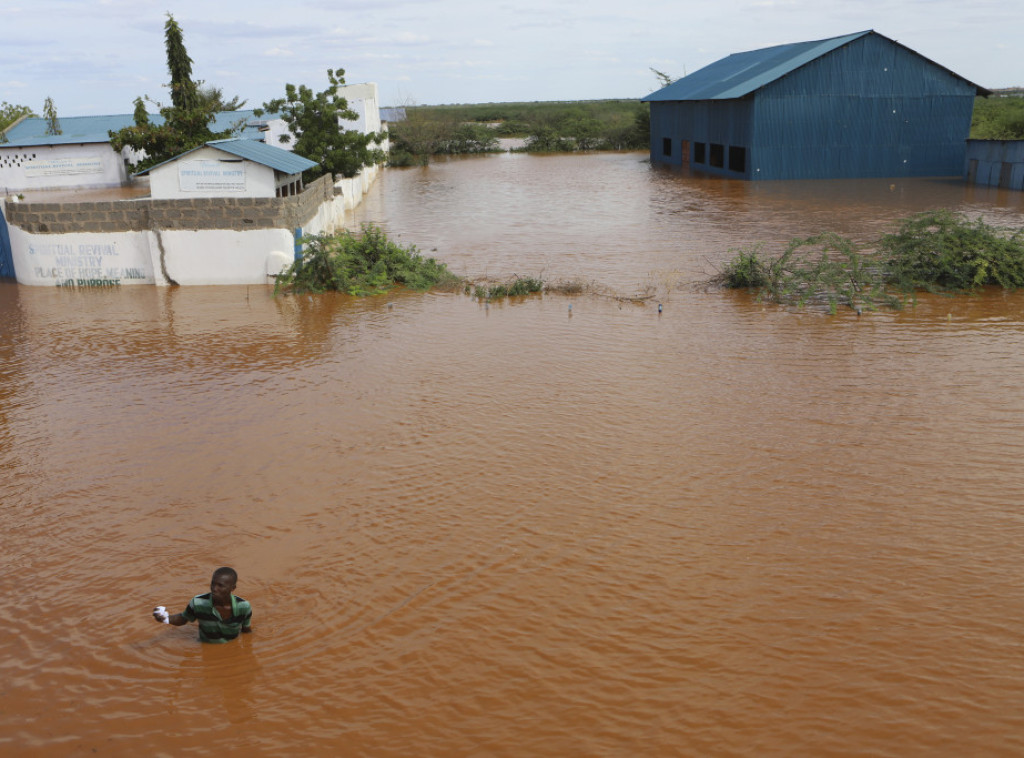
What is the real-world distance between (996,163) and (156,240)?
33886mm

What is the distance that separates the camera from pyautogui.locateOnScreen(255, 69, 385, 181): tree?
2895 cm

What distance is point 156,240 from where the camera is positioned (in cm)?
1942

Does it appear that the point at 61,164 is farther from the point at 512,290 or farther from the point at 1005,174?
the point at 1005,174

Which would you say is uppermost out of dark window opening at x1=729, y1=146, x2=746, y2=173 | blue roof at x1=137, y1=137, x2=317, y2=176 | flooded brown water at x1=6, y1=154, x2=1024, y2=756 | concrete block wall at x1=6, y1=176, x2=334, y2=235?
dark window opening at x1=729, y1=146, x2=746, y2=173

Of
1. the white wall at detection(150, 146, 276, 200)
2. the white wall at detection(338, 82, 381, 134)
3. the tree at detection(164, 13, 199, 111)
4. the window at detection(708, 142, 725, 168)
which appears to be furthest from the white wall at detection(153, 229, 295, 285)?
the white wall at detection(338, 82, 381, 134)

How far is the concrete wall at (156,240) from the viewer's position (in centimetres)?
1905

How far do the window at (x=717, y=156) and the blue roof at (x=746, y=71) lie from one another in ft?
9.29

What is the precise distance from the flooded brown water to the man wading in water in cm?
19

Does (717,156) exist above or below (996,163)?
above

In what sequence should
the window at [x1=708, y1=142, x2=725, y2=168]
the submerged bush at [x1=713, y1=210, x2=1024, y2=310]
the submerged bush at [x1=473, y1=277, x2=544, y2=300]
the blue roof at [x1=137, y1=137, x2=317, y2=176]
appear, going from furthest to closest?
the window at [x1=708, y1=142, x2=725, y2=168], the blue roof at [x1=137, y1=137, x2=317, y2=176], the submerged bush at [x1=473, y1=277, x2=544, y2=300], the submerged bush at [x1=713, y1=210, x2=1024, y2=310]

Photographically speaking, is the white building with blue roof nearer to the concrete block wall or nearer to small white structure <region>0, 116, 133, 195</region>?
small white structure <region>0, 116, 133, 195</region>

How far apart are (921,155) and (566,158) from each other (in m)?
28.8

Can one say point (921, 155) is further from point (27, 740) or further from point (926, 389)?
point (27, 740)

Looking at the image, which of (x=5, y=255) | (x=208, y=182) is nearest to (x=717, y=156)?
(x=208, y=182)
